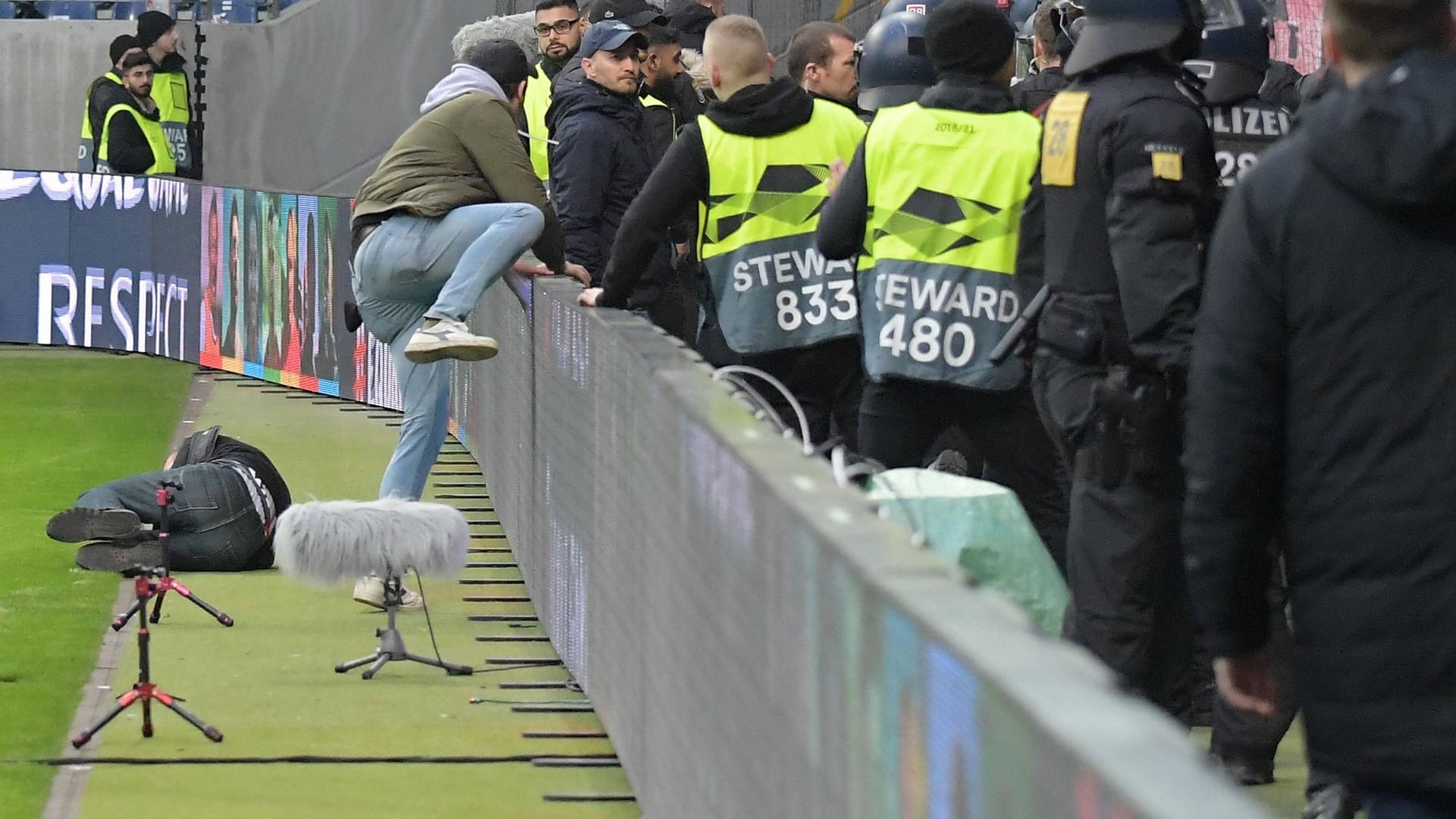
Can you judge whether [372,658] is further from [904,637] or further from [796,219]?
[904,637]

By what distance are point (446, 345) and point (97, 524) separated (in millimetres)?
1393

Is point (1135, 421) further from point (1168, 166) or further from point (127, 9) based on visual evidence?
point (127, 9)

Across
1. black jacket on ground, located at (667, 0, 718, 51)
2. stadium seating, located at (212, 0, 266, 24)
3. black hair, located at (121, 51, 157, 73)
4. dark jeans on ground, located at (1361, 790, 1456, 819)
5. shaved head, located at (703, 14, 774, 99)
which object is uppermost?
shaved head, located at (703, 14, 774, 99)

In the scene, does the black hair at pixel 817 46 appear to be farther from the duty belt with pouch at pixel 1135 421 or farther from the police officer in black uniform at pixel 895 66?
the duty belt with pouch at pixel 1135 421

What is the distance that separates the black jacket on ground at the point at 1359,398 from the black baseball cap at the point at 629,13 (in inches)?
260

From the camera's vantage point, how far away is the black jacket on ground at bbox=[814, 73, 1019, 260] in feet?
22.3

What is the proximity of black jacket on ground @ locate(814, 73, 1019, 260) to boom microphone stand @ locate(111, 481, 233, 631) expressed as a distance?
7.41ft

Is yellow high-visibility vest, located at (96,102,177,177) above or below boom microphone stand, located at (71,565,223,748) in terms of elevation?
below

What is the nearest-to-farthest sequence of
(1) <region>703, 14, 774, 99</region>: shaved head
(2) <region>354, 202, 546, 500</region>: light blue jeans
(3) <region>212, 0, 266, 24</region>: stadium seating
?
(1) <region>703, 14, 774, 99</region>: shaved head
(2) <region>354, 202, 546, 500</region>: light blue jeans
(3) <region>212, 0, 266, 24</region>: stadium seating

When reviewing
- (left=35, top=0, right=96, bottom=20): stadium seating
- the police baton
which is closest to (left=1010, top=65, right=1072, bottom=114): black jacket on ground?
the police baton

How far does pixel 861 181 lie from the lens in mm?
6910

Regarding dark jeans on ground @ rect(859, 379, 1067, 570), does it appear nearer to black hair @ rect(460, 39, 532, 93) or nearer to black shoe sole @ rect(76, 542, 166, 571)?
black shoe sole @ rect(76, 542, 166, 571)

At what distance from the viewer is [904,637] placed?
2.82 m

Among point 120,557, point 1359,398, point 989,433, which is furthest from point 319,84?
point 1359,398
